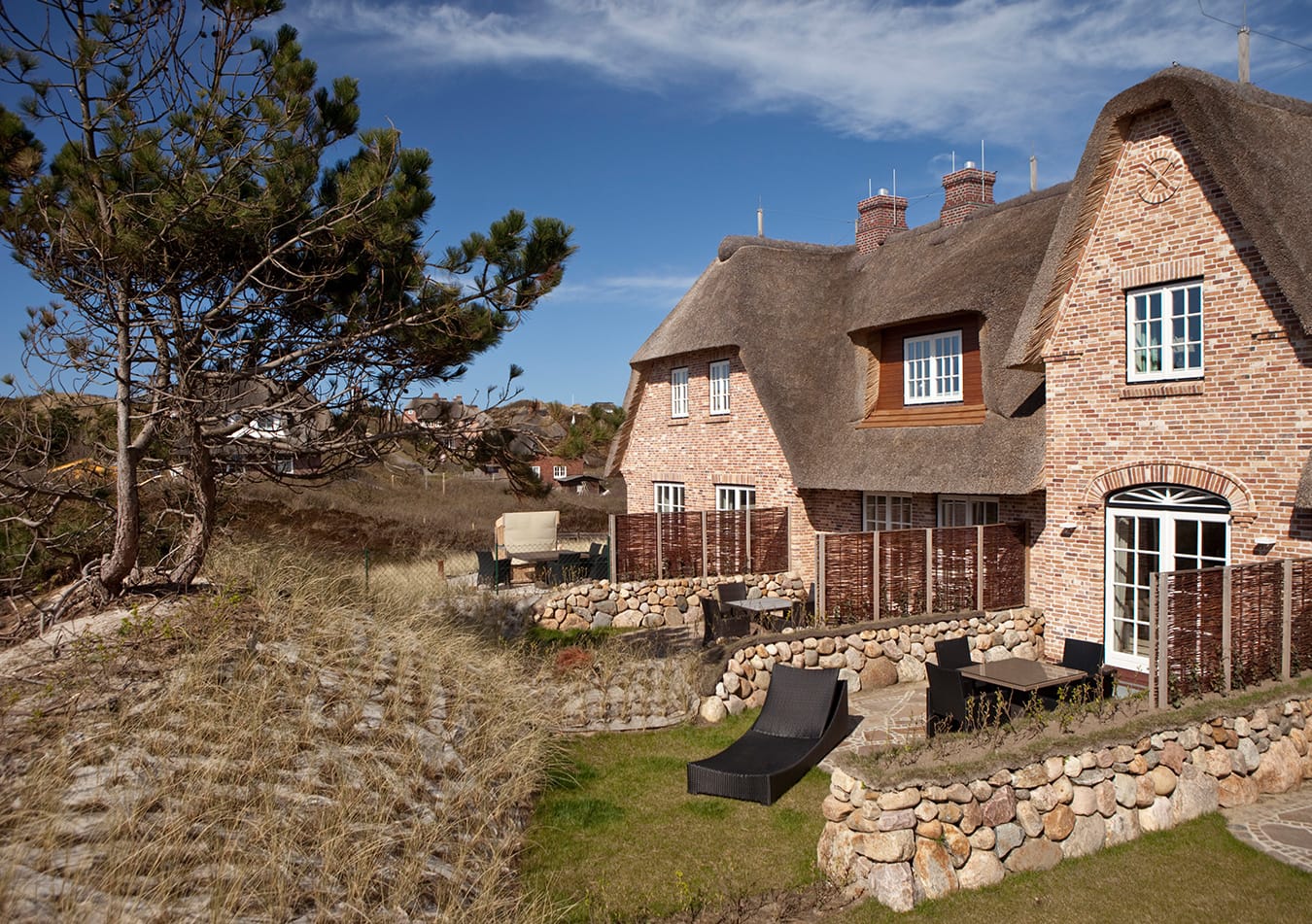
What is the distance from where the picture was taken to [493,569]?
18734 mm

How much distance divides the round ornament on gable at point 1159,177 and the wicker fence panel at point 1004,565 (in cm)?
488

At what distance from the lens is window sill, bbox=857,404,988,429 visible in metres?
14.1

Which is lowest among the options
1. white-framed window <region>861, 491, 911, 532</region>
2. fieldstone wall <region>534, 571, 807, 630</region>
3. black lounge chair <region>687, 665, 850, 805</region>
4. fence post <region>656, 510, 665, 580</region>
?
fieldstone wall <region>534, 571, 807, 630</region>

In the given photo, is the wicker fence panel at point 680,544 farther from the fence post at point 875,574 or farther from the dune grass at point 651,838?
the dune grass at point 651,838

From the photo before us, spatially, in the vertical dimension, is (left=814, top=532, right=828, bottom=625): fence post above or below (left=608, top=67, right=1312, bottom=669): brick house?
below

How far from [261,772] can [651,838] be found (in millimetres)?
3255

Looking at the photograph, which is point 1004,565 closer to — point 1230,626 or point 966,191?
point 1230,626

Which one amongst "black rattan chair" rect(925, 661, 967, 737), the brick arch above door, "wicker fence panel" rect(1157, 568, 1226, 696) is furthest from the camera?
the brick arch above door

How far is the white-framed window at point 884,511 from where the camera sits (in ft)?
50.3

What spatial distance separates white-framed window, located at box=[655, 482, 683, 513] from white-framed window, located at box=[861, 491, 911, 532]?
16.8 ft

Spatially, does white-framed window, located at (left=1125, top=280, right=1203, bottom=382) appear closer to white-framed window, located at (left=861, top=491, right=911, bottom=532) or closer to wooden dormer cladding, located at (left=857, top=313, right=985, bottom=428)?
wooden dormer cladding, located at (left=857, top=313, right=985, bottom=428)

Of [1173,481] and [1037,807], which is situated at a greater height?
[1173,481]

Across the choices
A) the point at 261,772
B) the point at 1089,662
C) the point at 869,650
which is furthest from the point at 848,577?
the point at 261,772

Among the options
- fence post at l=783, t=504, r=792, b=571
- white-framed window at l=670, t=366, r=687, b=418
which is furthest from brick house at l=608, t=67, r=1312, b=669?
white-framed window at l=670, t=366, r=687, b=418
